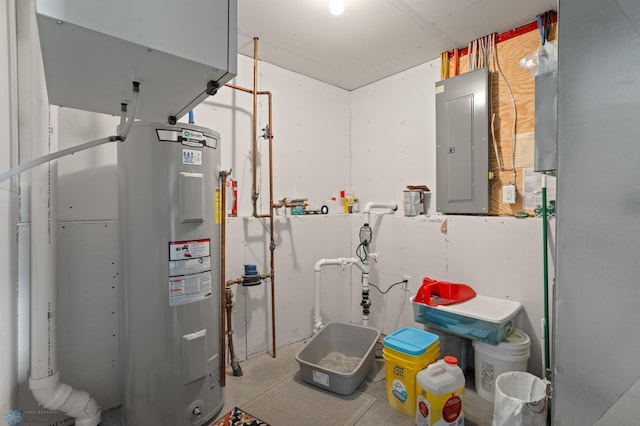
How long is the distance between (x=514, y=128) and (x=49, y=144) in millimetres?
2889

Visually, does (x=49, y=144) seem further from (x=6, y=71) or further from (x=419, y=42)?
(x=419, y=42)

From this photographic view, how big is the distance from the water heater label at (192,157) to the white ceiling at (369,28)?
3.32ft

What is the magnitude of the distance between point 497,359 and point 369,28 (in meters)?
2.35

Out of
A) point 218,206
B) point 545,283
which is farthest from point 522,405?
point 218,206

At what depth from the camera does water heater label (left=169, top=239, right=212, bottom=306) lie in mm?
1602

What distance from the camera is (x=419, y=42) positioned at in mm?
2389

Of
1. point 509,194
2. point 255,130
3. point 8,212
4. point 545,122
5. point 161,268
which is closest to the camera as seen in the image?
point 545,122

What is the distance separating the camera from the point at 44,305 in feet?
4.82

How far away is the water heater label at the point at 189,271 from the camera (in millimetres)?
1602

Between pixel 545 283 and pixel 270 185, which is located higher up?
pixel 270 185

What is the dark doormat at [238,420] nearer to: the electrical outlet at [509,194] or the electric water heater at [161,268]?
the electric water heater at [161,268]

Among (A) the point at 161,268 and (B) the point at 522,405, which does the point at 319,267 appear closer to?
(A) the point at 161,268

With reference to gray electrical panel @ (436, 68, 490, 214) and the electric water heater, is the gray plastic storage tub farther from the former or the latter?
gray electrical panel @ (436, 68, 490, 214)

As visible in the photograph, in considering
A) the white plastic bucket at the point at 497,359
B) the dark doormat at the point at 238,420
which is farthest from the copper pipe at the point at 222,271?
the white plastic bucket at the point at 497,359
